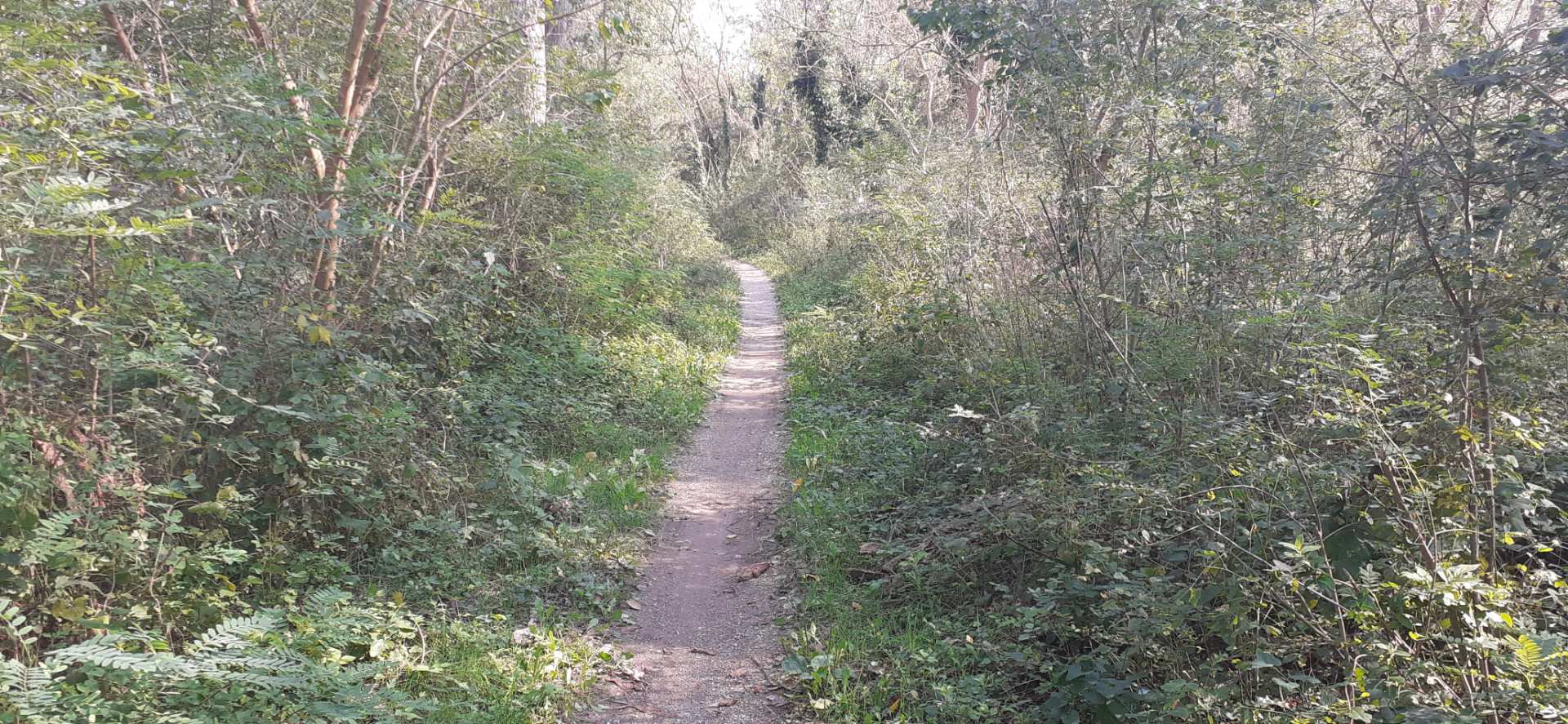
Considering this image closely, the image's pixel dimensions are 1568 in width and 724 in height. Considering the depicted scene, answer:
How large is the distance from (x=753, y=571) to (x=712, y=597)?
0.43m

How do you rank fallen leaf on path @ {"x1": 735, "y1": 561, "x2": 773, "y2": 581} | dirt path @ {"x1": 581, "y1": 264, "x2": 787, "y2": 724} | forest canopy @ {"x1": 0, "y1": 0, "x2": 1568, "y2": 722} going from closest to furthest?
forest canopy @ {"x1": 0, "y1": 0, "x2": 1568, "y2": 722} < dirt path @ {"x1": 581, "y1": 264, "x2": 787, "y2": 724} < fallen leaf on path @ {"x1": 735, "y1": 561, "x2": 773, "y2": 581}

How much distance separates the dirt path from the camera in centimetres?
419

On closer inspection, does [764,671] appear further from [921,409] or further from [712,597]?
[921,409]

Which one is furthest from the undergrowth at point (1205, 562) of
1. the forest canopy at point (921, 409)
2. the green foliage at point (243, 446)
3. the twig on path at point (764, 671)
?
the green foliage at point (243, 446)

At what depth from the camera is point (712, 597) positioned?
212 inches

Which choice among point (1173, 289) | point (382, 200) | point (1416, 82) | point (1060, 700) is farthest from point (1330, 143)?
point (382, 200)

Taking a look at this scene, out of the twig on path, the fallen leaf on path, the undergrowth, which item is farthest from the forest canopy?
the fallen leaf on path

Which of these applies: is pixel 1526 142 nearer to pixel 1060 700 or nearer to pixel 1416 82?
pixel 1416 82

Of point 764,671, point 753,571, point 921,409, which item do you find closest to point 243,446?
point 764,671

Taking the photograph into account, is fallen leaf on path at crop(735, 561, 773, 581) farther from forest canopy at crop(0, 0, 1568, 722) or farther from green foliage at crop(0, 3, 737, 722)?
green foliage at crop(0, 3, 737, 722)

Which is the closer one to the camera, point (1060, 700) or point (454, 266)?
point (1060, 700)

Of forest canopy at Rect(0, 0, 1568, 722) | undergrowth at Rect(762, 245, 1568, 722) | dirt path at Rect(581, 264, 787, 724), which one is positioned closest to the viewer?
undergrowth at Rect(762, 245, 1568, 722)

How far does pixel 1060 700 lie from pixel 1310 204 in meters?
3.04

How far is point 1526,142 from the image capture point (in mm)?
3318
